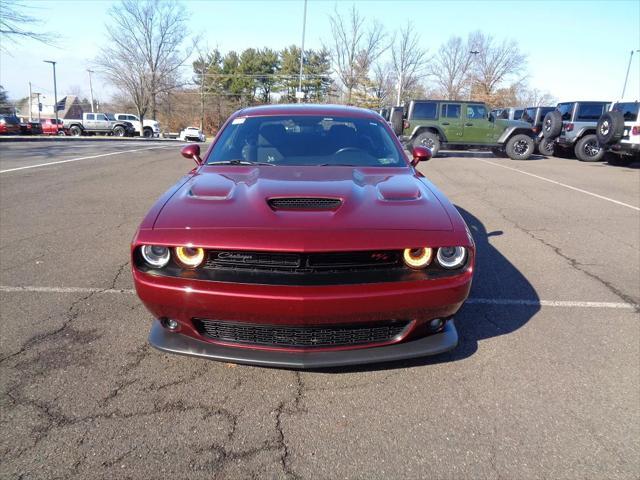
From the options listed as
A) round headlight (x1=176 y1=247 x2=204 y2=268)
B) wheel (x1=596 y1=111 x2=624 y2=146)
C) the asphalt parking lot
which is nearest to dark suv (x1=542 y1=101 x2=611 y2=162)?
wheel (x1=596 y1=111 x2=624 y2=146)

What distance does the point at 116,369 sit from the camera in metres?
2.45

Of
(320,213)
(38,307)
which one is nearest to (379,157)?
(320,213)

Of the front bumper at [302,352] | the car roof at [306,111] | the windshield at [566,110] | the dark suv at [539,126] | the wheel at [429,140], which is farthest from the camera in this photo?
the dark suv at [539,126]

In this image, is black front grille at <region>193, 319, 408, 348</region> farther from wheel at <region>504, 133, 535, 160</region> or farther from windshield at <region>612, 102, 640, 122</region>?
wheel at <region>504, 133, 535, 160</region>

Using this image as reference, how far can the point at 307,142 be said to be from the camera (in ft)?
11.2

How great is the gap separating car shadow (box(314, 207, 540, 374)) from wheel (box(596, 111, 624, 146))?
33.7 feet

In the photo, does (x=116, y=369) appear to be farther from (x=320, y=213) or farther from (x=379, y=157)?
(x=379, y=157)

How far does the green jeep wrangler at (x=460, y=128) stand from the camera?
14.5 meters

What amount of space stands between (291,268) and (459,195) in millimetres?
6721

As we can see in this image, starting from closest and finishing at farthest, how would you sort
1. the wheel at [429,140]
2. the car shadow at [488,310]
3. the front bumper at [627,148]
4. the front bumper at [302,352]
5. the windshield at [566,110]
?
the front bumper at [302,352], the car shadow at [488,310], the front bumper at [627,148], the wheel at [429,140], the windshield at [566,110]

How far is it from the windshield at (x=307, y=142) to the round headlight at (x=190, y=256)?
4.09 feet

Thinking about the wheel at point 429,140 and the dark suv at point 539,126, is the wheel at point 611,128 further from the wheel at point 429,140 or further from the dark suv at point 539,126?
the wheel at point 429,140

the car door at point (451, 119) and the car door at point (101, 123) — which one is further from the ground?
the car door at point (451, 119)

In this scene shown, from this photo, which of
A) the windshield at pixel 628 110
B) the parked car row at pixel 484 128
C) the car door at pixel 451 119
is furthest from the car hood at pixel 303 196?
the car door at pixel 451 119
